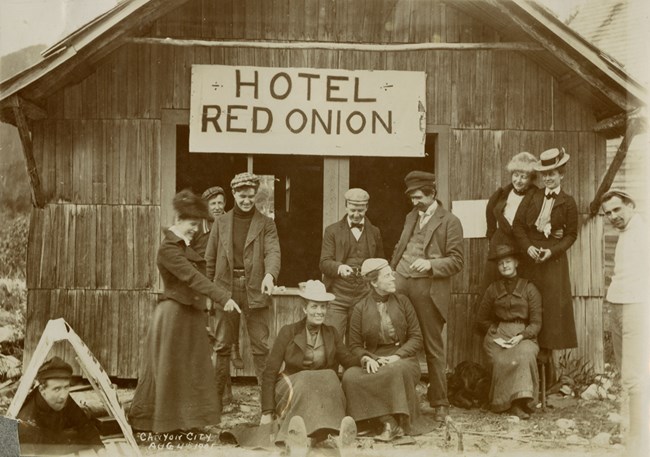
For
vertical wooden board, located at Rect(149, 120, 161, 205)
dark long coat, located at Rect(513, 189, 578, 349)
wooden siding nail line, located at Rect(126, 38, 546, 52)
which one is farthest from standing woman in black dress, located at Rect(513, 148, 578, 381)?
vertical wooden board, located at Rect(149, 120, 161, 205)

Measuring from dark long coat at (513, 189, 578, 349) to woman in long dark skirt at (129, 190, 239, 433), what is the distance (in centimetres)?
191

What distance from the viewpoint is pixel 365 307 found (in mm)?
4605

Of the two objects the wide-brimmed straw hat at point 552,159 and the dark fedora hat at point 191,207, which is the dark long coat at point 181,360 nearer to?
the dark fedora hat at point 191,207

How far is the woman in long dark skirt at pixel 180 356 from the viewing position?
14.8 ft

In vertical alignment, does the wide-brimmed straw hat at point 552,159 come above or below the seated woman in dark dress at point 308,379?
above

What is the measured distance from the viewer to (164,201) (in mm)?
4785

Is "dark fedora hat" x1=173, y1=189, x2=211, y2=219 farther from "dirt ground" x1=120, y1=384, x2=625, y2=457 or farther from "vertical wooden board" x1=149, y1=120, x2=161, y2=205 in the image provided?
"dirt ground" x1=120, y1=384, x2=625, y2=457

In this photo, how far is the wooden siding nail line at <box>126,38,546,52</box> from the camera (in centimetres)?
466

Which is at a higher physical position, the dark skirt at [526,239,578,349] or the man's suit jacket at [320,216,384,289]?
the man's suit jacket at [320,216,384,289]

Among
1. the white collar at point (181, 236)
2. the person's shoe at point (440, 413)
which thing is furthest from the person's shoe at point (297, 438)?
the white collar at point (181, 236)

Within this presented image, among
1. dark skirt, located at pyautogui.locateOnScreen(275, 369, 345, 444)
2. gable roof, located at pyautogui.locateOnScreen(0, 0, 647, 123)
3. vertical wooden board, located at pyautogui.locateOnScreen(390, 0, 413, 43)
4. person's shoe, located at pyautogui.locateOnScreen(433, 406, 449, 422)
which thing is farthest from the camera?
vertical wooden board, located at pyautogui.locateOnScreen(390, 0, 413, 43)

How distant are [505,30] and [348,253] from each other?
5.76ft

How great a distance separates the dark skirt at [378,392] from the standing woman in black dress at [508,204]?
2.85 ft

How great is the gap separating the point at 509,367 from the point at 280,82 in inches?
91.3
